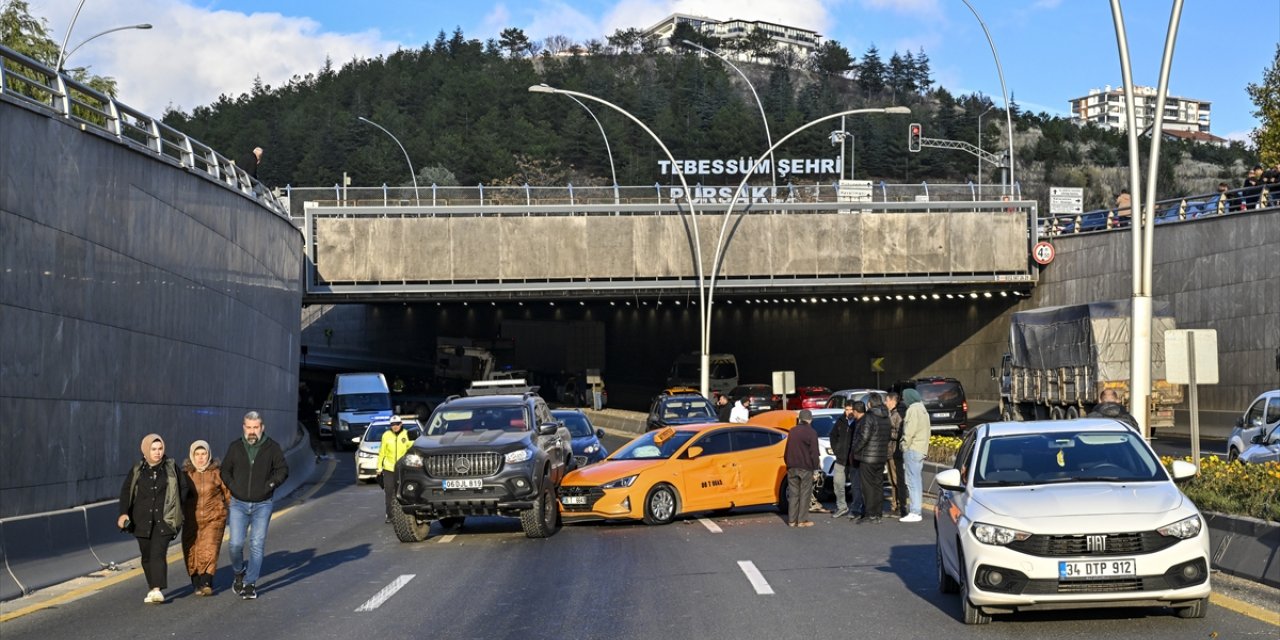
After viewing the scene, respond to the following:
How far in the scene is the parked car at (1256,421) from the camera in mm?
25031

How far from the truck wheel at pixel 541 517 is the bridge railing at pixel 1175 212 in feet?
96.1

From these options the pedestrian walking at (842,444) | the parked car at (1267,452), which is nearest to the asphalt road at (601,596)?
the pedestrian walking at (842,444)

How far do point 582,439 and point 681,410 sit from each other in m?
6.00

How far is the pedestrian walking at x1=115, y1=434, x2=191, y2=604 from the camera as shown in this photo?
12.3m

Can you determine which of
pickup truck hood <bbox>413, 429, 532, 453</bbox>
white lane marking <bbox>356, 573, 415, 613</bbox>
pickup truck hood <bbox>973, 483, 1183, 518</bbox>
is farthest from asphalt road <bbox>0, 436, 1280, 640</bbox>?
pickup truck hood <bbox>413, 429, 532, 453</bbox>

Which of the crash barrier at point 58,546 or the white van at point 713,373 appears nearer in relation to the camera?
the crash barrier at point 58,546

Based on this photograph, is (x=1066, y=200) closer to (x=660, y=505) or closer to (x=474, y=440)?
(x=660, y=505)

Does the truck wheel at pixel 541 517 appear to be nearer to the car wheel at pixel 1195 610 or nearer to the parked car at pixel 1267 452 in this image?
the parked car at pixel 1267 452

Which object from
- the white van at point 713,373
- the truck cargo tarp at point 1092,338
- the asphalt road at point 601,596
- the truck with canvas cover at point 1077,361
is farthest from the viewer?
the white van at point 713,373

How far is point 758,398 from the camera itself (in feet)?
166

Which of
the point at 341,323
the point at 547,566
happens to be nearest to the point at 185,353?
the point at 547,566

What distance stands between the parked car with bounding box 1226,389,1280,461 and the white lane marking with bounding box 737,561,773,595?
13779mm

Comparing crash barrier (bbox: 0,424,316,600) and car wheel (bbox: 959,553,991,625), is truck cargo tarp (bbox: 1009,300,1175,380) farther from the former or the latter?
crash barrier (bbox: 0,424,316,600)

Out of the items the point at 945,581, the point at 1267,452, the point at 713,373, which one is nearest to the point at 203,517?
the point at 945,581
